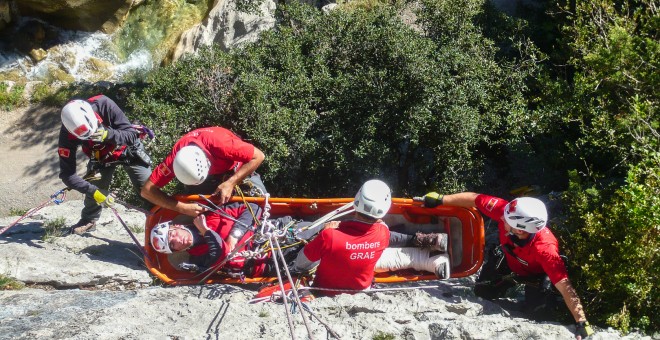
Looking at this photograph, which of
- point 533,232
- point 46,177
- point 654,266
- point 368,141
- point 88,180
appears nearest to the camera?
point 654,266

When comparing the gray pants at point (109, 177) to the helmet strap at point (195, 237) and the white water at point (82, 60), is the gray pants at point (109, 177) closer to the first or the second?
the helmet strap at point (195, 237)

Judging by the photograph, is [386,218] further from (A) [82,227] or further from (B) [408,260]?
(A) [82,227]

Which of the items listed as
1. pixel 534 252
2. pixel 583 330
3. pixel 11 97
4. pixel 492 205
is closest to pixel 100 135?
pixel 492 205

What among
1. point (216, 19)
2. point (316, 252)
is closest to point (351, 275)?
point (316, 252)

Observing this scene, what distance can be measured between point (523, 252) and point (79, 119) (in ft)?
14.3

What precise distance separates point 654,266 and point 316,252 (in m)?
2.81

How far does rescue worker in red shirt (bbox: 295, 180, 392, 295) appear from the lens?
5.84 m

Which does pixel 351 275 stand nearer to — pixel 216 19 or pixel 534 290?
pixel 534 290

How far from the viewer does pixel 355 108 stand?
8719 mm

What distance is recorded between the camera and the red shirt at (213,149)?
6.45m

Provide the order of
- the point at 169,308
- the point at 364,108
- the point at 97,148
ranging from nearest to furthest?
the point at 169,308 → the point at 97,148 → the point at 364,108

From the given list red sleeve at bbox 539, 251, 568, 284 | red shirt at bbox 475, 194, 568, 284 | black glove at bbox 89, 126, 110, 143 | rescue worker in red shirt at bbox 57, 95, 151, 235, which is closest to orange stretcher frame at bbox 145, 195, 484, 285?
red shirt at bbox 475, 194, 568, 284

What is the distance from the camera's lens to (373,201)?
5.88 metres

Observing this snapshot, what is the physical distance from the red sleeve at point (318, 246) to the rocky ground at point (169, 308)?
40cm
